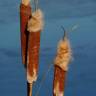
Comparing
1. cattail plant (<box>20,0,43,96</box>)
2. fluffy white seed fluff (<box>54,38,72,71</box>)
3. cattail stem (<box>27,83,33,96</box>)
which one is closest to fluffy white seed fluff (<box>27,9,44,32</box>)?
cattail plant (<box>20,0,43,96</box>)

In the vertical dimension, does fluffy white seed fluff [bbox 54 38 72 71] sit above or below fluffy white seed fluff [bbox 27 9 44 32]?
below

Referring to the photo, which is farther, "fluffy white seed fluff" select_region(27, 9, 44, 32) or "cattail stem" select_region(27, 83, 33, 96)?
"fluffy white seed fluff" select_region(27, 9, 44, 32)

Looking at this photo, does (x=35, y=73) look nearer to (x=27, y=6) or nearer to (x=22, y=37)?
(x=22, y=37)

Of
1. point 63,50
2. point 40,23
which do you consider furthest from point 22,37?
point 63,50

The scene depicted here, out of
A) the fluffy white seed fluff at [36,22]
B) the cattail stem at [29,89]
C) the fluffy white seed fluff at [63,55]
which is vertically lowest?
the cattail stem at [29,89]

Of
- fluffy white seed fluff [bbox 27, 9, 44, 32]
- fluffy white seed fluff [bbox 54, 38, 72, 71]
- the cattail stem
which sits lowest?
the cattail stem

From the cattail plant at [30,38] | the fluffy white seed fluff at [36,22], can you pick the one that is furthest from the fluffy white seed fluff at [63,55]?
the fluffy white seed fluff at [36,22]

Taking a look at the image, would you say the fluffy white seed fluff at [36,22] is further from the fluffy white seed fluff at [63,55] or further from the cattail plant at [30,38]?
the fluffy white seed fluff at [63,55]

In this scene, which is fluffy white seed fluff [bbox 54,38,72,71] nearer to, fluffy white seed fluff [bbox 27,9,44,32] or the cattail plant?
the cattail plant
